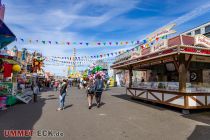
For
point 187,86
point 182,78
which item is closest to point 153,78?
point 187,86

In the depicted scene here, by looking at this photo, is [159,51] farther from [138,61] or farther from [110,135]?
[110,135]

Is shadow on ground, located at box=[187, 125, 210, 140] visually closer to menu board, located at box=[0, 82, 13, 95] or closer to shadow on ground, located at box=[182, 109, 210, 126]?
shadow on ground, located at box=[182, 109, 210, 126]

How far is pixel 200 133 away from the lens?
584 centimetres

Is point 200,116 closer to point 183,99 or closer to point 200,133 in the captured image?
point 183,99

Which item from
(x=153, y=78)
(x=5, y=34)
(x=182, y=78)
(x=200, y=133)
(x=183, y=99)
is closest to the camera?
(x=200, y=133)

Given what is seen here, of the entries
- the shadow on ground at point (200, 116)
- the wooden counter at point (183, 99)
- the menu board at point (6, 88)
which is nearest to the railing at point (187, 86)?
the wooden counter at point (183, 99)

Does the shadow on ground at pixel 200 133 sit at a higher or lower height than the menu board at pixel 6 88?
lower

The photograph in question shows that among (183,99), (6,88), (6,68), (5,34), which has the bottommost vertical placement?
(183,99)

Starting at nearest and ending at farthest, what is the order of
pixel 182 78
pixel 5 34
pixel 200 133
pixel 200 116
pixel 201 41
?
pixel 200 133
pixel 200 116
pixel 182 78
pixel 201 41
pixel 5 34

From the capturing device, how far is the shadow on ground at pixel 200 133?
214 inches

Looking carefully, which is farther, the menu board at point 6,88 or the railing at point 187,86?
the menu board at point 6,88

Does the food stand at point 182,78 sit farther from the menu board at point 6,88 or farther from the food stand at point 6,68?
the menu board at point 6,88

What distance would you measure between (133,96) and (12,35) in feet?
32.3

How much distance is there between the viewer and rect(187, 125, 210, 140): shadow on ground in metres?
5.43
